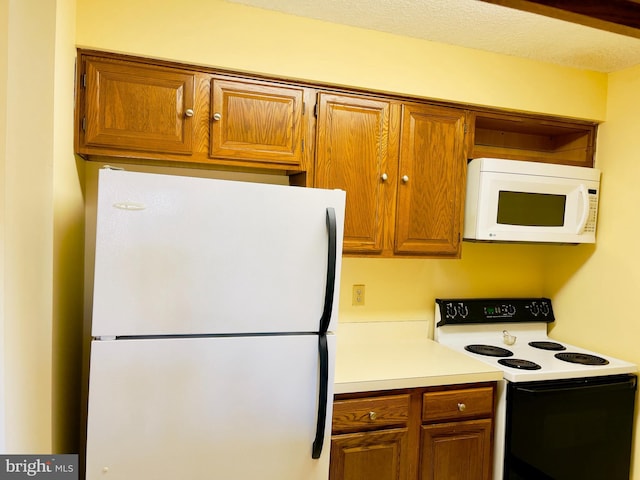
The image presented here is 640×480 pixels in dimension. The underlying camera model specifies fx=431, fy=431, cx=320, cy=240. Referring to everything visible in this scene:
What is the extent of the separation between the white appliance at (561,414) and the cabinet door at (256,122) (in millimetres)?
1401

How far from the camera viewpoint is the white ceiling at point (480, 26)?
1.70m

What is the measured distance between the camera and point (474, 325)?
2430mm

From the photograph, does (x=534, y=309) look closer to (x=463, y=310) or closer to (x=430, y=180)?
(x=463, y=310)

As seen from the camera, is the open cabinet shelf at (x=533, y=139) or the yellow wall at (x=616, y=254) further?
the open cabinet shelf at (x=533, y=139)

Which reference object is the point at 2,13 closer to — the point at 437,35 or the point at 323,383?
the point at 323,383

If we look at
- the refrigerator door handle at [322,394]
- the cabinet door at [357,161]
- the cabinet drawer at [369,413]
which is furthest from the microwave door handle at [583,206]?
the refrigerator door handle at [322,394]

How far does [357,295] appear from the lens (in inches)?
90.5

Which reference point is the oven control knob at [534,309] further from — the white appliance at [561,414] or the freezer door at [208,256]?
the freezer door at [208,256]

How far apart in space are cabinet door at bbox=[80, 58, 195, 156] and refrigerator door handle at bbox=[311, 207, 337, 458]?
0.71 meters

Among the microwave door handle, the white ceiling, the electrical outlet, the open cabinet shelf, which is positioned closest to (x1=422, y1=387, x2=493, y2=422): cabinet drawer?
the electrical outlet

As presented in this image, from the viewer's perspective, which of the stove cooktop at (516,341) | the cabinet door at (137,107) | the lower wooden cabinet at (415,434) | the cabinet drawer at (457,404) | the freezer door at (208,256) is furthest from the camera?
the stove cooktop at (516,341)

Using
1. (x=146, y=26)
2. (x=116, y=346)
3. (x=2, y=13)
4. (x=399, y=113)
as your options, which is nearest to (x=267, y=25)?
(x=146, y=26)

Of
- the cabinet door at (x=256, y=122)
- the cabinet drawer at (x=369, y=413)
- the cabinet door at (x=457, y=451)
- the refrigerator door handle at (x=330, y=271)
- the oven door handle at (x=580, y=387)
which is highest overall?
the cabinet door at (x=256, y=122)

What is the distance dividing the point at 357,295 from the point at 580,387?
1.11m
